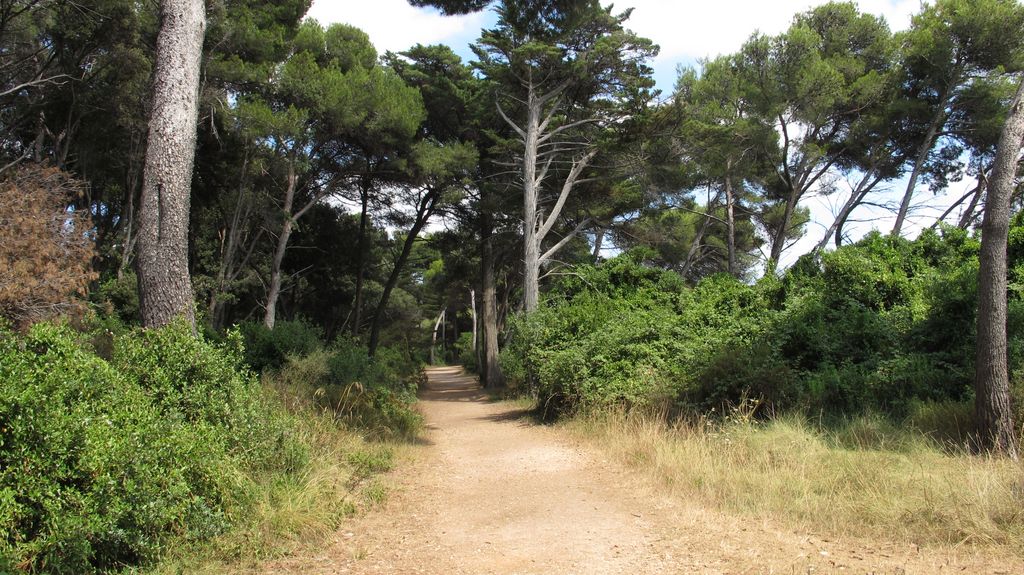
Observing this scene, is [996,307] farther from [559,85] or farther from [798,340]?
[559,85]

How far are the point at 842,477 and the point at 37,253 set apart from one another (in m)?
13.4

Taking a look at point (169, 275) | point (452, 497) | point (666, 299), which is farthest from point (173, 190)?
point (666, 299)

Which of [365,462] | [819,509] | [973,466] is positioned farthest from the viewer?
[365,462]

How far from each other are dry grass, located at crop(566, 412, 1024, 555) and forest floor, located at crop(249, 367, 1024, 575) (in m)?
0.23

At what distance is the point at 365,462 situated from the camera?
23.4ft

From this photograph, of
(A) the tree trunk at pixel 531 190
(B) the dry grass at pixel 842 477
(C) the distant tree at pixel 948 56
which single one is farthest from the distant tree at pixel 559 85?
(B) the dry grass at pixel 842 477

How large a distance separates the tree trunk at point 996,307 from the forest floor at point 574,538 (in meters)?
2.72

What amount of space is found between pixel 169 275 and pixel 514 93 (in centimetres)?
1305

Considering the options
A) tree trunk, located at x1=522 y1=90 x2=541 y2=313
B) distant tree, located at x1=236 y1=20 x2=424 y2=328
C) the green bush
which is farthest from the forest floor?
distant tree, located at x1=236 y1=20 x2=424 y2=328

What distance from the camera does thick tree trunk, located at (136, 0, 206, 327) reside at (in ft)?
20.5

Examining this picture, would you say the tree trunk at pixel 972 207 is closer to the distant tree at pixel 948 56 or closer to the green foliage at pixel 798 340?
the distant tree at pixel 948 56

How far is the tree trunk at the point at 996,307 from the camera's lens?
6.22 metres

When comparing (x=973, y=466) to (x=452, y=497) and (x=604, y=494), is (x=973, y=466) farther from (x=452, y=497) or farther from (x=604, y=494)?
(x=452, y=497)

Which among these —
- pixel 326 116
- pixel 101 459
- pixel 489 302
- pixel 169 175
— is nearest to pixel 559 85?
pixel 326 116
